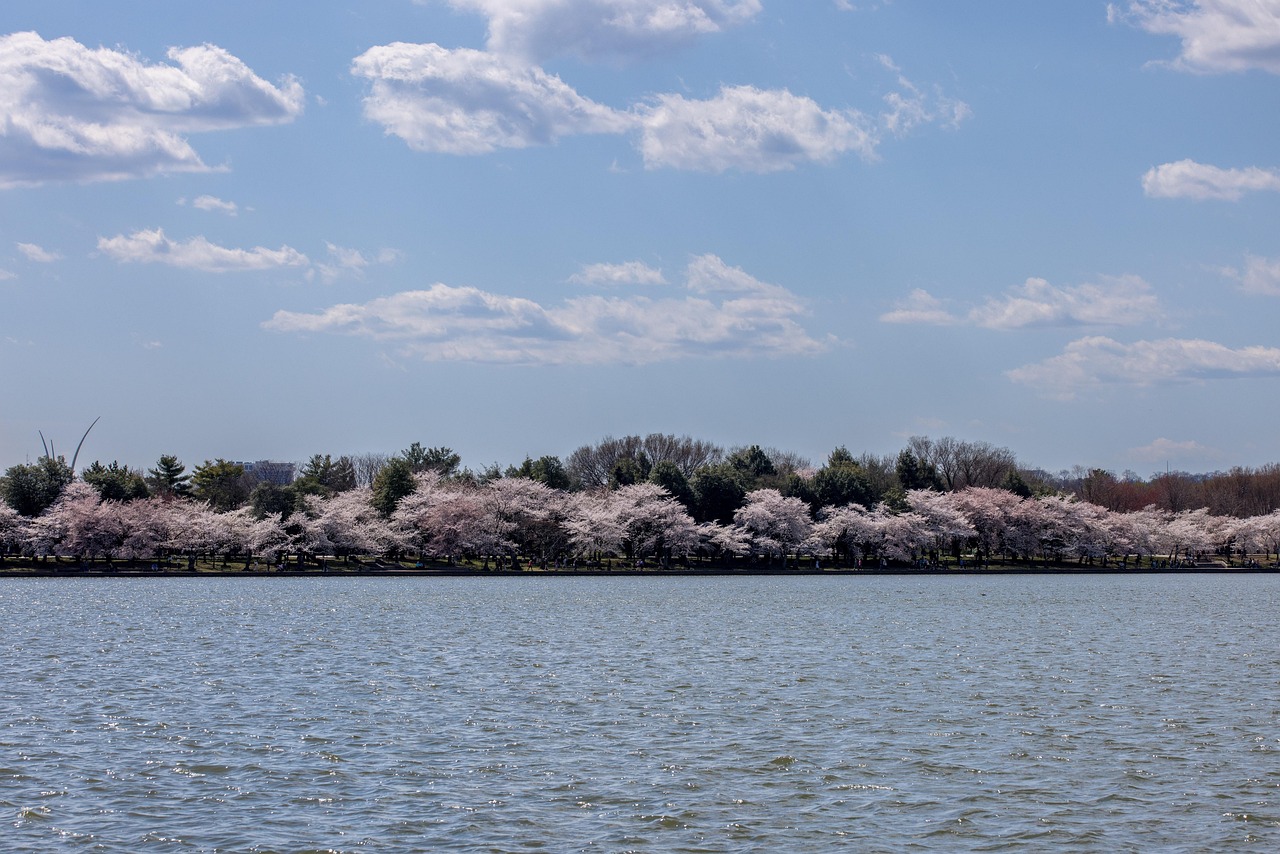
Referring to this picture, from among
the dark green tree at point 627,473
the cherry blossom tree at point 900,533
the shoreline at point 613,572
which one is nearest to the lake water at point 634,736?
the shoreline at point 613,572

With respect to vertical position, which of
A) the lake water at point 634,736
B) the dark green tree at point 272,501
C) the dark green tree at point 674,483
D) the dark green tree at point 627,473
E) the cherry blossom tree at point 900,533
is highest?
the dark green tree at point 627,473

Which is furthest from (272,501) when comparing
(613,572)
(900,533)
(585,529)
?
(900,533)

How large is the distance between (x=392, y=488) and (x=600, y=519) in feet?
51.8

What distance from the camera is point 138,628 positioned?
39594 millimetres

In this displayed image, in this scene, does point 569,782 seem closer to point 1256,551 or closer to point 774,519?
point 774,519

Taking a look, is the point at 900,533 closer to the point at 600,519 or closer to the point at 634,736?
the point at 600,519

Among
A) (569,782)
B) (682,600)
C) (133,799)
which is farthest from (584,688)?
(682,600)

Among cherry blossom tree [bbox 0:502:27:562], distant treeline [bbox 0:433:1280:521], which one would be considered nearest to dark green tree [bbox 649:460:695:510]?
distant treeline [bbox 0:433:1280:521]

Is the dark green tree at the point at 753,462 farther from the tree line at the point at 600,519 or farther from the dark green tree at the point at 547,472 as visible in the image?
the dark green tree at the point at 547,472

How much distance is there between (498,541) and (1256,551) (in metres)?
73.1

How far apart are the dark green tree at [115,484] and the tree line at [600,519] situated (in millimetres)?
152

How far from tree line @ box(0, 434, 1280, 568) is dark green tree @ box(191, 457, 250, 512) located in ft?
0.84

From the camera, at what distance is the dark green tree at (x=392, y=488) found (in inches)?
3588

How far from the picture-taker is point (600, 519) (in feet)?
289
